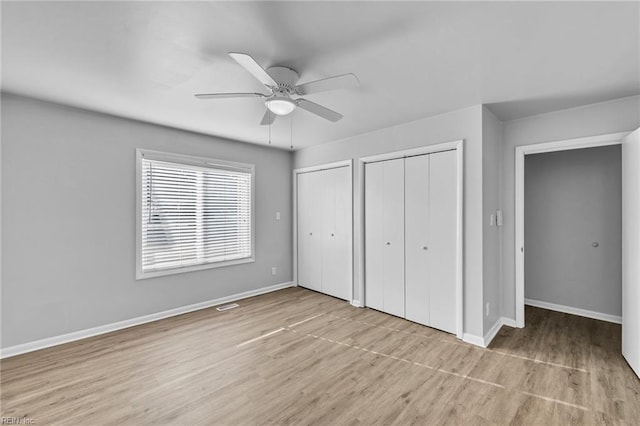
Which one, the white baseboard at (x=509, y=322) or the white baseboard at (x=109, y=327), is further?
the white baseboard at (x=509, y=322)

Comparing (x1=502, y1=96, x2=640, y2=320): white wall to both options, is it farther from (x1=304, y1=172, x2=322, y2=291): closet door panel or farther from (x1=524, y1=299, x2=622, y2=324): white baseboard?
(x1=304, y1=172, x2=322, y2=291): closet door panel

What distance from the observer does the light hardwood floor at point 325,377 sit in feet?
6.32

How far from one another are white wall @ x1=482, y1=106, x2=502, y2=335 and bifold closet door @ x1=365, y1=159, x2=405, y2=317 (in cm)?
94

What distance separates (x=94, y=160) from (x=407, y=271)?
3.93 metres

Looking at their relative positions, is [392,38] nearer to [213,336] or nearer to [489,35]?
[489,35]

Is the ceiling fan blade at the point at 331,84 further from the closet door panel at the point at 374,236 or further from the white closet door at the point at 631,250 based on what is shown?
the white closet door at the point at 631,250

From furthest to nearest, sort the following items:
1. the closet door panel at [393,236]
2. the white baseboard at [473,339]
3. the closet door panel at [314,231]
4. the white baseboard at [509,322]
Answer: the closet door panel at [314,231] < the closet door panel at [393,236] < the white baseboard at [509,322] < the white baseboard at [473,339]

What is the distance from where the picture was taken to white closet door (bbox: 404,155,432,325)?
3.39m

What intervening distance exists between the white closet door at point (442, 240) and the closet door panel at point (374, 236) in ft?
2.31

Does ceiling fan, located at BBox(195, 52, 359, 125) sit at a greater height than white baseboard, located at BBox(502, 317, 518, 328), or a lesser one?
greater

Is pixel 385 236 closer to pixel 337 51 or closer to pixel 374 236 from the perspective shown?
pixel 374 236

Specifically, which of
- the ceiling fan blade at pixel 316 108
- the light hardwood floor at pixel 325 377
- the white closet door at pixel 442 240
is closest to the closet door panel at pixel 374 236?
the light hardwood floor at pixel 325 377

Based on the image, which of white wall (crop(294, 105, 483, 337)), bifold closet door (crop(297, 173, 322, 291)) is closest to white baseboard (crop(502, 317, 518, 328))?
white wall (crop(294, 105, 483, 337))

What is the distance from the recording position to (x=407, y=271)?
3.56 metres
